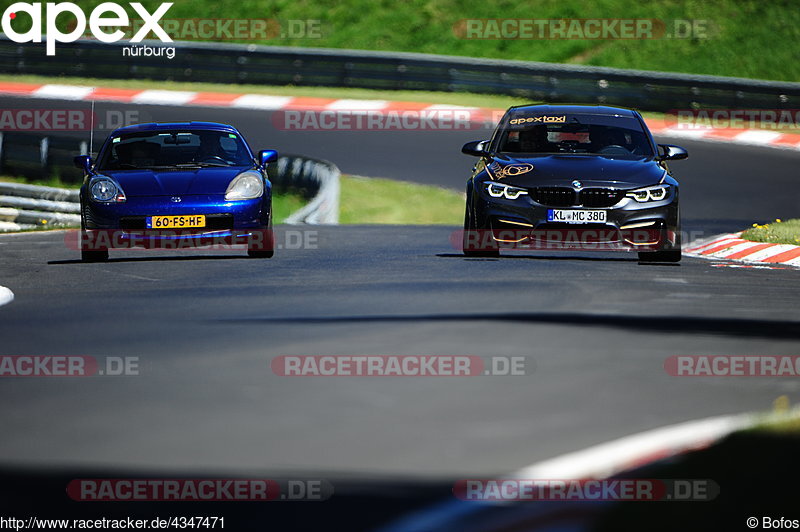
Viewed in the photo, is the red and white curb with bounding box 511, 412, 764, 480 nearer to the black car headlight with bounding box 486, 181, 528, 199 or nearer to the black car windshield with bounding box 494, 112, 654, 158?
the black car headlight with bounding box 486, 181, 528, 199

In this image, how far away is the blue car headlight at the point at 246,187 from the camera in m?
12.7

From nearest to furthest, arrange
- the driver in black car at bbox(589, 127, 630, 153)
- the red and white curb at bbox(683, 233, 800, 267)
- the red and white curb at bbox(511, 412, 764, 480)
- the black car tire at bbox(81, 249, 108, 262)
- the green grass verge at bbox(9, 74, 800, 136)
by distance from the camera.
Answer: the red and white curb at bbox(511, 412, 764, 480)
the driver in black car at bbox(589, 127, 630, 153)
the black car tire at bbox(81, 249, 108, 262)
the red and white curb at bbox(683, 233, 800, 267)
the green grass verge at bbox(9, 74, 800, 136)

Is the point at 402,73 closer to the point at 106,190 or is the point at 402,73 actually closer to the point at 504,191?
the point at 106,190

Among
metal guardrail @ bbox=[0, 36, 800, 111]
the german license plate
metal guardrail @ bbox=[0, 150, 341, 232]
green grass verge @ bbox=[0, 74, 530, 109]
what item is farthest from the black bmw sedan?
green grass verge @ bbox=[0, 74, 530, 109]

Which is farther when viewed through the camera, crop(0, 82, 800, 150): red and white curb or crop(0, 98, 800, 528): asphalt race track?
crop(0, 82, 800, 150): red and white curb

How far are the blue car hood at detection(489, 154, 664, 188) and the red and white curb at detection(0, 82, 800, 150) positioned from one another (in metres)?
13.4

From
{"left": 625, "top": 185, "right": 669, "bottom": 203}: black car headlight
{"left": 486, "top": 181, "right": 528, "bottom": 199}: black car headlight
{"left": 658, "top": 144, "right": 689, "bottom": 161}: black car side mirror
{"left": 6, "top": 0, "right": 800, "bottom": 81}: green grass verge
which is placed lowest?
{"left": 6, "top": 0, "right": 800, "bottom": 81}: green grass verge

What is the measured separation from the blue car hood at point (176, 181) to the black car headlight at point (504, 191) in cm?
247

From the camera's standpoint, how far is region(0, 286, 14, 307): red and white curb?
10.4 meters

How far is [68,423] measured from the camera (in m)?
6.18

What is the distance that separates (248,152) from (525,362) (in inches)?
267

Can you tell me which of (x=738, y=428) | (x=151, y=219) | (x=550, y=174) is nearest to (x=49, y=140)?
(x=151, y=219)

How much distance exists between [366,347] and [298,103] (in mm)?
21265

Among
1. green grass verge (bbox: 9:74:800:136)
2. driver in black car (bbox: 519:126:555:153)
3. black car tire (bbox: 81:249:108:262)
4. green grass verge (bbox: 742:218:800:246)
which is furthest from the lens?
green grass verge (bbox: 9:74:800:136)
